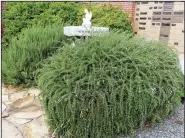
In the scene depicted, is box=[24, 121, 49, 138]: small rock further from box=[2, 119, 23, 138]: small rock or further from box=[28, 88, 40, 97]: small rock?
box=[28, 88, 40, 97]: small rock

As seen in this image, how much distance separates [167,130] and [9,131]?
1757 mm

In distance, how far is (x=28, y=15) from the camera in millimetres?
5844

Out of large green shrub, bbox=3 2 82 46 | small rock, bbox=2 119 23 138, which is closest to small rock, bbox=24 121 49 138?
small rock, bbox=2 119 23 138

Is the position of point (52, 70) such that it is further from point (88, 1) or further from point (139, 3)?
point (139, 3)

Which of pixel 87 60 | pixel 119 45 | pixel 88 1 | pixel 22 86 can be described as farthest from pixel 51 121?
pixel 88 1

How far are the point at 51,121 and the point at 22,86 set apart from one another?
5.66 feet

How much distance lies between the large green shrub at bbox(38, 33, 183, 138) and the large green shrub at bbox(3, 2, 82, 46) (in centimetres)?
297

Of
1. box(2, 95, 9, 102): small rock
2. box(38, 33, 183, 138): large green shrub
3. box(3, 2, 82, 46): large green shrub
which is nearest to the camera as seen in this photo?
box(38, 33, 183, 138): large green shrub

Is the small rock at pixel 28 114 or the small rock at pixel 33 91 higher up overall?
the small rock at pixel 28 114

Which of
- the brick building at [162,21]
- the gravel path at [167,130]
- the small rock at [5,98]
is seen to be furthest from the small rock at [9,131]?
the brick building at [162,21]

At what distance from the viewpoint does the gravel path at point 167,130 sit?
2.87 meters

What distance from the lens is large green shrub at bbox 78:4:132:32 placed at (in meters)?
5.93

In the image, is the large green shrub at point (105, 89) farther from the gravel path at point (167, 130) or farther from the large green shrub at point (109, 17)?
the large green shrub at point (109, 17)

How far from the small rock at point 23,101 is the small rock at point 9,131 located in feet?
1.78
